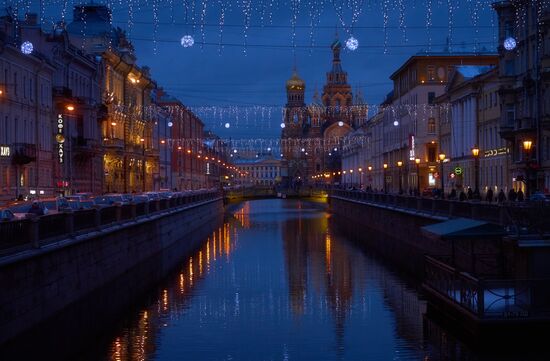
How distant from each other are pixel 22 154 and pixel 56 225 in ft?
91.5

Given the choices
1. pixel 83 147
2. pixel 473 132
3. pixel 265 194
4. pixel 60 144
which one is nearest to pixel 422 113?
pixel 473 132

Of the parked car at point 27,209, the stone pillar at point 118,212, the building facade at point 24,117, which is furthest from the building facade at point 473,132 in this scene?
the parked car at point 27,209

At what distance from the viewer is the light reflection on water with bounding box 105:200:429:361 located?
24.3 meters

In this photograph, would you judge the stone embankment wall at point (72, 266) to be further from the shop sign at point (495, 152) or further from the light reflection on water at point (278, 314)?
the shop sign at point (495, 152)

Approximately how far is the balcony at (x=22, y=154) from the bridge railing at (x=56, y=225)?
1299cm

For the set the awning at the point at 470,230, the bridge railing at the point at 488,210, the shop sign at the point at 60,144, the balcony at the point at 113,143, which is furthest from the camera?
the balcony at the point at 113,143

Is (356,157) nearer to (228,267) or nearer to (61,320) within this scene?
(228,267)

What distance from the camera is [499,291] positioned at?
22.8 meters

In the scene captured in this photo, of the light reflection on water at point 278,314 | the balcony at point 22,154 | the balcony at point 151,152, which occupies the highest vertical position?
the balcony at point 151,152

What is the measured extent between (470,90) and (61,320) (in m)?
59.3

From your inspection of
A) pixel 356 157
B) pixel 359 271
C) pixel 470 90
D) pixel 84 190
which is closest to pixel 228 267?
pixel 359 271

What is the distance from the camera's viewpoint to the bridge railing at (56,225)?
23.3 m

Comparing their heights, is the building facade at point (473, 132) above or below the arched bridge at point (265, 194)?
above

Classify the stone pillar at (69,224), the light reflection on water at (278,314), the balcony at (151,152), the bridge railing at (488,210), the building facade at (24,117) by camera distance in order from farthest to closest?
the balcony at (151,152) < the building facade at (24,117) < the stone pillar at (69,224) < the light reflection on water at (278,314) < the bridge railing at (488,210)
